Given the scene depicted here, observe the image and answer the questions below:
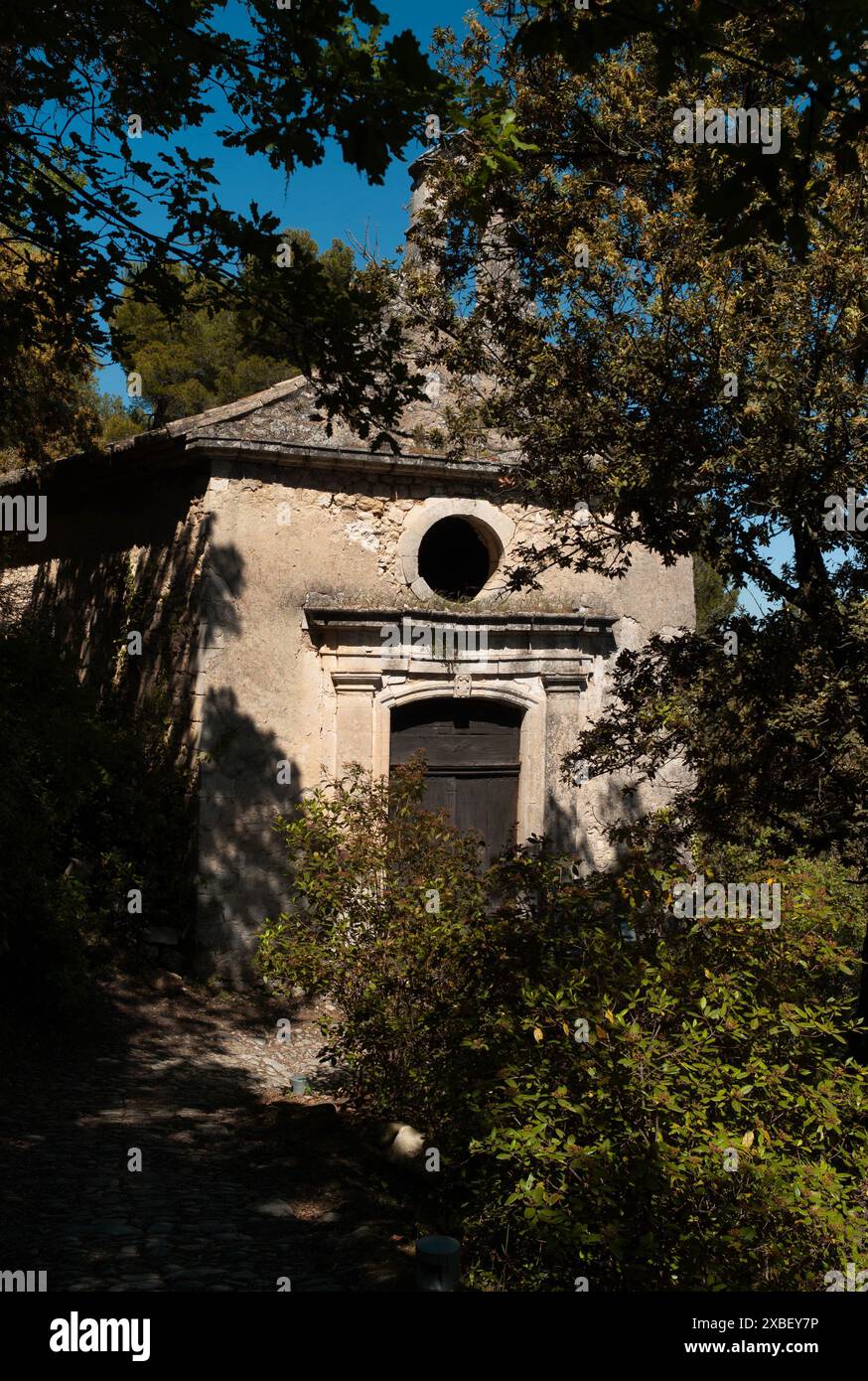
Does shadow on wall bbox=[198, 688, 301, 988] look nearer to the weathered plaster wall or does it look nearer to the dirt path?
the weathered plaster wall

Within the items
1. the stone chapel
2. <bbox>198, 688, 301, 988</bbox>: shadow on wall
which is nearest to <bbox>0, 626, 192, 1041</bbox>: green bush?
<bbox>198, 688, 301, 988</bbox>: shadow on wall

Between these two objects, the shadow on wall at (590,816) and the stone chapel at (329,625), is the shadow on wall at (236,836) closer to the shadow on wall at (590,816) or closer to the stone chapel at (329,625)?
the stone chapel at (329,625)

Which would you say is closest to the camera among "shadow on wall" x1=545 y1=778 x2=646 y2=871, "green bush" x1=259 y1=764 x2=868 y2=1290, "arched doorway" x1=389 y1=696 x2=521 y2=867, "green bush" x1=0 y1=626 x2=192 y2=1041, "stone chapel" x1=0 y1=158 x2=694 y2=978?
"green bush" x1=259 y1=764 x2=868 y2=1290

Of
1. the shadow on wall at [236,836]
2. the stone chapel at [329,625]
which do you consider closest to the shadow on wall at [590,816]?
the stone chapel at [329,625]

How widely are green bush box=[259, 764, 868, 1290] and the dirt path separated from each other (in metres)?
0.48

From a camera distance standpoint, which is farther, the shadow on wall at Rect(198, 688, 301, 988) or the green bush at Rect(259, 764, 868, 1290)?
the shadow on wall at Rect(198, 688, 301, 988)

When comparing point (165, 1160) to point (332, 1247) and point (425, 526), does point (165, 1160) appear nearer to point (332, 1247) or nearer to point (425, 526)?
point (332, 1247)

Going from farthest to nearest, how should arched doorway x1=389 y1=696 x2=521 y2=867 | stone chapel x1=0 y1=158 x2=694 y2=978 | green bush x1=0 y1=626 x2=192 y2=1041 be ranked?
arched doorway x1=389 y1=696 x2=521 y2=867 < stone chapel x1=0 y1=158 x2=694 y2=978 < green bush x1=0 y1=626 x2=192 y2=1041

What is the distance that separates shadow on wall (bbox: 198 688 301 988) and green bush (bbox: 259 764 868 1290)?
10.5ft

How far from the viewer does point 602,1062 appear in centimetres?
440


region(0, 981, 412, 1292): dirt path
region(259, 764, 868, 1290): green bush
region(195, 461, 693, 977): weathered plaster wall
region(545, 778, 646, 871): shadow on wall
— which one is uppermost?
region(195, 461, 693, 977): weathered plaster wall

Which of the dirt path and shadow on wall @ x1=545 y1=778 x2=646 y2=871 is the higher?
shadow on wall @ x1=545 y1=778 x2=646 y2=871

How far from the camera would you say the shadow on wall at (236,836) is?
385 inches

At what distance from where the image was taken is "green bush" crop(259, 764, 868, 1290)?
155 inches
